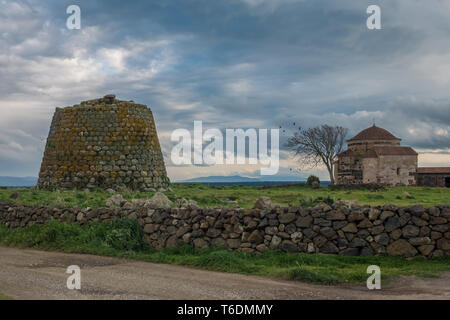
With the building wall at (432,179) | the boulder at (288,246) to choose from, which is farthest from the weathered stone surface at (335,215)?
the building wall at (432,179)

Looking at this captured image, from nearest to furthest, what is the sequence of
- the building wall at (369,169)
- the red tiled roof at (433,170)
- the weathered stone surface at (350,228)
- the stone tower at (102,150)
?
1. the weathered stone surface at (350,228)
2. the stone tower at (102,150)
3. the building wall at (369,169)
4. the red tiled roof at (433,170)

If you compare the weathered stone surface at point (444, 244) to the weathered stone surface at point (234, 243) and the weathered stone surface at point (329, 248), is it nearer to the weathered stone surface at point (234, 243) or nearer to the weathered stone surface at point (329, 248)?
the weathered stone surface at point (329, 248)

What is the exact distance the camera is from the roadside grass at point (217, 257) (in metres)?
A: 8.70

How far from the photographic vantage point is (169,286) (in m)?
7.82

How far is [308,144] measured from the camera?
57.2 meters

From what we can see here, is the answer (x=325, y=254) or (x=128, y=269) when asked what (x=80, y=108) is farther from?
(x=325, y=254)

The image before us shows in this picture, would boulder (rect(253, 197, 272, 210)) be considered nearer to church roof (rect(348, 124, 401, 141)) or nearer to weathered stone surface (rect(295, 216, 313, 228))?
weathered stone surface (rect(295, 216, 313, 228))

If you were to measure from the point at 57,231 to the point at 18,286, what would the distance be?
5070 mm

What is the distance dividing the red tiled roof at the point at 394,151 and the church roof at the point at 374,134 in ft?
11.7

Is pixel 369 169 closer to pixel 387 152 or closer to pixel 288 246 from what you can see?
pixel 387 152

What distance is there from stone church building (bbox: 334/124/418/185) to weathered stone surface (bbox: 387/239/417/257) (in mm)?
39341

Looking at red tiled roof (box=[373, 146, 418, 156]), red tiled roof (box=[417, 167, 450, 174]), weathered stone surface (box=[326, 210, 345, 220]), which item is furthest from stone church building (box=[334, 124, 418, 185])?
weathered stone surface (box=[326, 210, 345, 220])

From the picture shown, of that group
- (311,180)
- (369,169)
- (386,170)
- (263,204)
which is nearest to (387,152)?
(386,170)

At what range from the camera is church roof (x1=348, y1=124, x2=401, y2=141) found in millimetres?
53438
